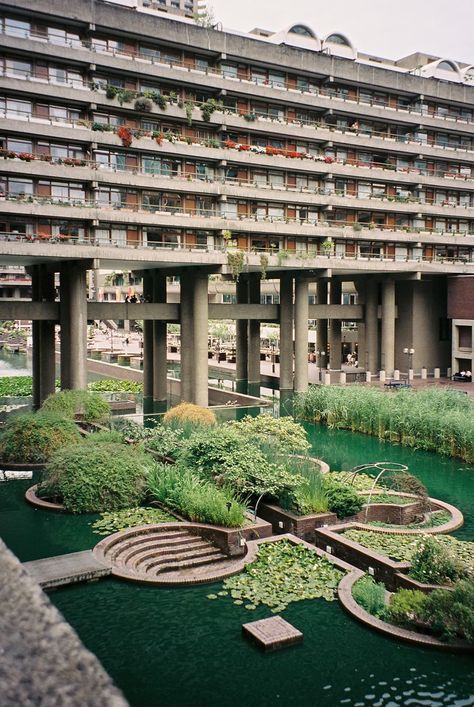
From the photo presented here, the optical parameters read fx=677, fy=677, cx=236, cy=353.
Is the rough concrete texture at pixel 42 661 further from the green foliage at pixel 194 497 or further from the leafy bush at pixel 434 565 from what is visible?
the green foliage at pixel 194 497

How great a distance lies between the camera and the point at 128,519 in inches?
735

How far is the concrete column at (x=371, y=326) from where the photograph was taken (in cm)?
5366

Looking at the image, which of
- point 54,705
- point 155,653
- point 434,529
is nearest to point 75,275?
point 434,529

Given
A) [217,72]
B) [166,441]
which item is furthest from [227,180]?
[166,441]

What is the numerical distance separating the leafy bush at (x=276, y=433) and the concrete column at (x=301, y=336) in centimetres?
2077

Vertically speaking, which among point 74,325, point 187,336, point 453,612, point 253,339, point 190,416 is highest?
point 74,325

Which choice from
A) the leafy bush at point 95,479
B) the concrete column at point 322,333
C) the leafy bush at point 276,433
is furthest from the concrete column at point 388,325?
the leafy bush at point 95,479

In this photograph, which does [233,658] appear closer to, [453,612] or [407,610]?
[407,610]

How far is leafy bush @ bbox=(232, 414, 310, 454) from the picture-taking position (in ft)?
79.9

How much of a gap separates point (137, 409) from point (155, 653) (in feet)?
99.9

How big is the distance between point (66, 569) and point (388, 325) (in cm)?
4069

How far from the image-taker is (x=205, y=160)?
40.8 metres

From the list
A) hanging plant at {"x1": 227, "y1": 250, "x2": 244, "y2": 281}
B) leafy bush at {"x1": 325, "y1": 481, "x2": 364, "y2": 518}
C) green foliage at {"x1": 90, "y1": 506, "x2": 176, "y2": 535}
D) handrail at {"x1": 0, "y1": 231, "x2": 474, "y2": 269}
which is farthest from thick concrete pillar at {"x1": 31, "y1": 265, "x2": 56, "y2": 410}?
leafy bush at {"x1": 325, "y1": 481, "x2": 364, "y2": 518}

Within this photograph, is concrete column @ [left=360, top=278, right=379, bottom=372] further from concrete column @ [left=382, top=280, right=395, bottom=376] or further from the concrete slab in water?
the concrete slab in water
